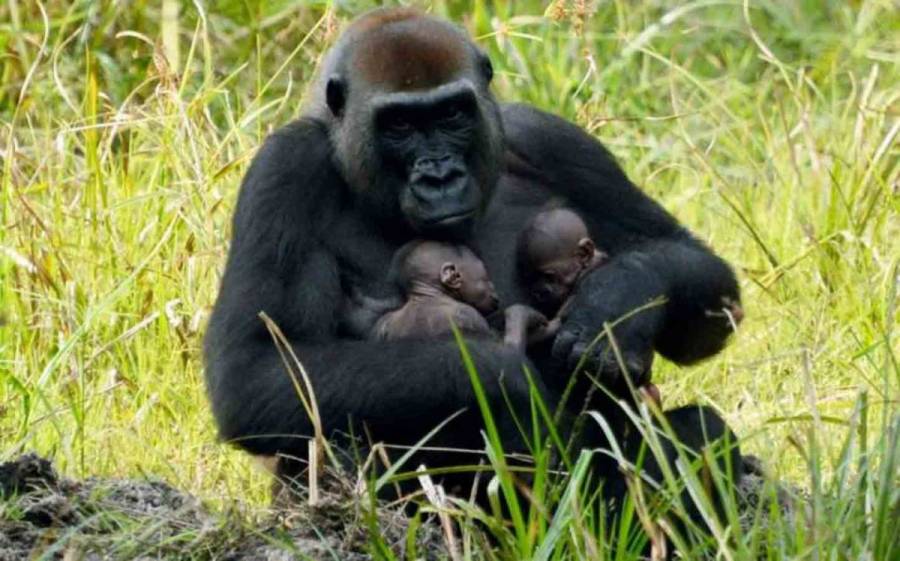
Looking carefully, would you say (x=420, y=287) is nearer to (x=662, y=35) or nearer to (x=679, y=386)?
(x=679, y=386)

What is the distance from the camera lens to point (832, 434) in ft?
17.1

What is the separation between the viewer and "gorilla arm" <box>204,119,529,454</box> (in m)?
4.44

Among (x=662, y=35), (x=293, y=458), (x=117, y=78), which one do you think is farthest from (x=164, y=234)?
(x=662, y=35)

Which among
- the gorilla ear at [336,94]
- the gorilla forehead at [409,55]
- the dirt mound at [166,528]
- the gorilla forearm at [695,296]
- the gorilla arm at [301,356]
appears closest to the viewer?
the dirt mound at [166,528]

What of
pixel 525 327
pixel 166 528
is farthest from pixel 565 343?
pixel 166 528

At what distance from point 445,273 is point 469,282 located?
7cm

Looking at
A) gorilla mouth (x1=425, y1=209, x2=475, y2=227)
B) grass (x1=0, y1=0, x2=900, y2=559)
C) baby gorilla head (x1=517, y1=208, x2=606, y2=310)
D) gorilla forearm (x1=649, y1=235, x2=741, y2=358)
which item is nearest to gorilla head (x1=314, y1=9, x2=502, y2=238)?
gorilla mouth (x1=425, y1=209, x2=475, y2=227)

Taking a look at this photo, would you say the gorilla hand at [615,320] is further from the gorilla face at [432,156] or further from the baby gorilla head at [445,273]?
the gorilla face at [432,156]

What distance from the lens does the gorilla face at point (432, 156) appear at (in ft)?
15.0

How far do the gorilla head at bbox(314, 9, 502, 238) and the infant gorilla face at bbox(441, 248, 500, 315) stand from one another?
8cm

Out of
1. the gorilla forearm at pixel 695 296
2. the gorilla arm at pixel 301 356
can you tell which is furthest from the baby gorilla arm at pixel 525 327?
the gorilla forearm at pixel 695 296

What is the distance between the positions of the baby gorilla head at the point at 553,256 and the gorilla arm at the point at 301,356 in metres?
0.41

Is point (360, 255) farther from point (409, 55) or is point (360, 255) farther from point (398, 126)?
point (409, 55)

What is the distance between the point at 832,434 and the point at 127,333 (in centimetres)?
194
